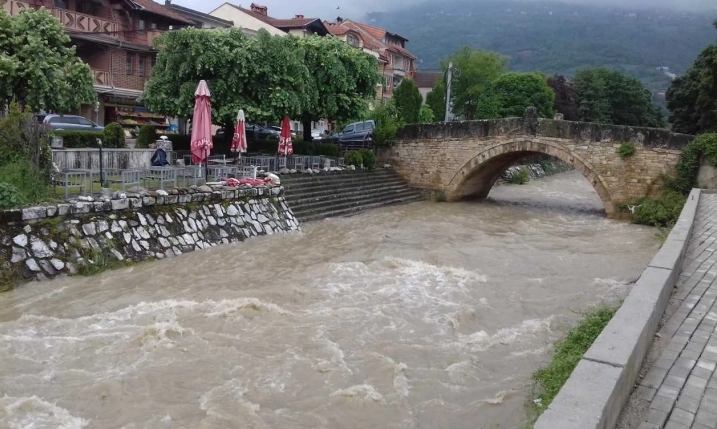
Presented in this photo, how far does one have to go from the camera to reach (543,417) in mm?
2979

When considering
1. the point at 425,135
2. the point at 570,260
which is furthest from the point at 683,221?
the point at 425,135

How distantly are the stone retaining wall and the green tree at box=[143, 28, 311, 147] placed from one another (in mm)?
4164

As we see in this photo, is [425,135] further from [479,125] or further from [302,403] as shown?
[302,403]

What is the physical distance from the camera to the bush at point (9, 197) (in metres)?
8.49

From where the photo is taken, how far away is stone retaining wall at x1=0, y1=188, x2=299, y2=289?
8430 millimetres

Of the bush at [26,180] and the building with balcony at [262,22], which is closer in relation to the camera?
the bush at [26,180]

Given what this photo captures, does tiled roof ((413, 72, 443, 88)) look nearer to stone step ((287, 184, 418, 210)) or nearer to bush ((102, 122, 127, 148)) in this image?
stone step ((287, 184, 418, 210))

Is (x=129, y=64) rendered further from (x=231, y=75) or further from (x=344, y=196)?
(x=344, y=196)

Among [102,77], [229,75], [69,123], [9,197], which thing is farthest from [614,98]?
[9,197]

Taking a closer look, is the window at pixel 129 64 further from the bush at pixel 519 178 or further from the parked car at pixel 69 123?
the bush at pixel 519 178

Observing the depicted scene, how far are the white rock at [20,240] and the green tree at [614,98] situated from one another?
47164 mm

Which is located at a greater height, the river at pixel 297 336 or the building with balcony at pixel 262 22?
the building with balcony at pixel 262 22

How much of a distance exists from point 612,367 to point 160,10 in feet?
87.3

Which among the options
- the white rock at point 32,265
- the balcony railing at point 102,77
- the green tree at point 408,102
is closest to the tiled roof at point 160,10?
the balcony railing at point 102,77
